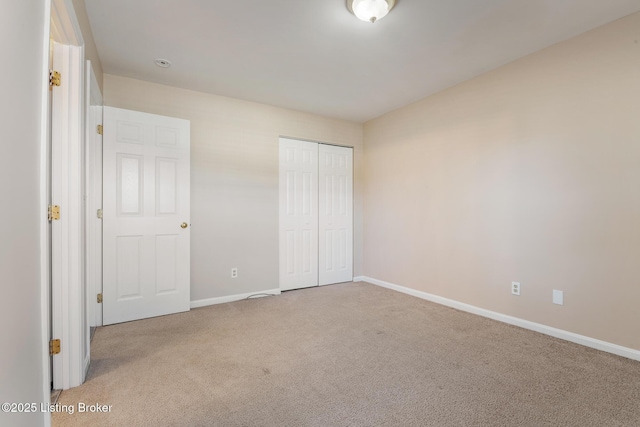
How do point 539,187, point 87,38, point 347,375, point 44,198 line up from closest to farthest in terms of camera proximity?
point 44,198 → point 347,375 → point 87,38 → point 539,187

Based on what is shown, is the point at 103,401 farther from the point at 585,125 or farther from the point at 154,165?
the point at 585,125

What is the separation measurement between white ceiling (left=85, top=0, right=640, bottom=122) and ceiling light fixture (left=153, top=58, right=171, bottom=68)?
2.6 inches

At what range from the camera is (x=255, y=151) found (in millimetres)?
3871

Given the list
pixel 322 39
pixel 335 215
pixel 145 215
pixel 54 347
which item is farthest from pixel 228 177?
pixel 54 347

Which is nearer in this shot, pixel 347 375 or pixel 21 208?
pixel 21 208

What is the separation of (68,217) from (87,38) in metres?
1.41

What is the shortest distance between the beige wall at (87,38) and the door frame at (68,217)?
217 mm

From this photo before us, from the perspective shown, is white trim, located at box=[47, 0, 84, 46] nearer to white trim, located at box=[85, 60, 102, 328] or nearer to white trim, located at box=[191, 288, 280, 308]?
white trim, located at box=[85, 60, 102, 328]

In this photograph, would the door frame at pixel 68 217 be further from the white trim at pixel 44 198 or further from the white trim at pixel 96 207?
the white trim at pixel 96 207

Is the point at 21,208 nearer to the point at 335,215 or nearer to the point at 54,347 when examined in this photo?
the point at 54,347

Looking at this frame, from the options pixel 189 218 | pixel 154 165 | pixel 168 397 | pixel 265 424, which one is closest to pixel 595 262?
pixel 265 424

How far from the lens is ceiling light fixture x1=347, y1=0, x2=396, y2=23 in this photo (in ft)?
6.54

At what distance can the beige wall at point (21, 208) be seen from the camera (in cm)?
96

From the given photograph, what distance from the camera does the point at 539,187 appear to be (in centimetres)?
268
